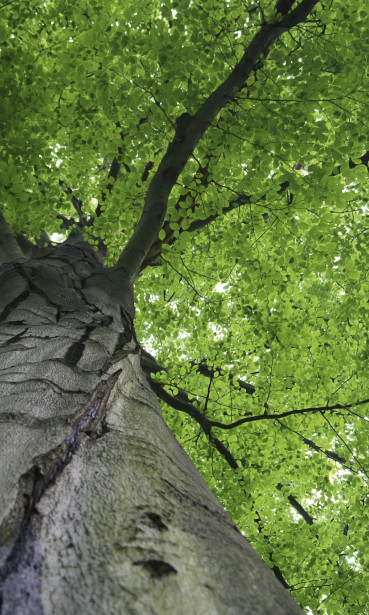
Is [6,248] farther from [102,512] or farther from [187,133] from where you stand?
[102,512]

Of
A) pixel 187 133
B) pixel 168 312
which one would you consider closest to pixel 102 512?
pixel 187 133

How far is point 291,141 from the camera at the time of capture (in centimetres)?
334

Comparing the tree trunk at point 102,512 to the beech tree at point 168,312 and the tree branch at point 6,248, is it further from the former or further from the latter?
the tree branch at point 6,248

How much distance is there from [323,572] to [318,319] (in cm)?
321

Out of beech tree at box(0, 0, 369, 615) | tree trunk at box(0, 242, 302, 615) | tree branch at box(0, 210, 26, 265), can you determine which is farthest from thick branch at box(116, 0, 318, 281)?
tree trunk at box(0, 242, 302, 615)

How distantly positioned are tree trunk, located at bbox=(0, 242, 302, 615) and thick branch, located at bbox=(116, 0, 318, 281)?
1574 millimetres

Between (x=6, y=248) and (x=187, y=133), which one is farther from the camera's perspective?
(x=6, y=248)

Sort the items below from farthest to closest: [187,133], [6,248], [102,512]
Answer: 1. [6,248]
2. [187,133]
3. [102,512]

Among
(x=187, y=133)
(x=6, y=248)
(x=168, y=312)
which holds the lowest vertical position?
(x=6, y=248)

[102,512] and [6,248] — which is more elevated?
[6,248]

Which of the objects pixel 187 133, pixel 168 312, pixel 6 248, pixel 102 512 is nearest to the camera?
pixel 102 512

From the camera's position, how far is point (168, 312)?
5.59 m

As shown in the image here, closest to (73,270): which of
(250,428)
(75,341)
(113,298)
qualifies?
(113,298)

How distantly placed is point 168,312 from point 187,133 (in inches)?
115
